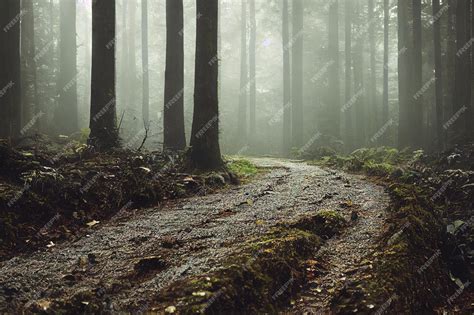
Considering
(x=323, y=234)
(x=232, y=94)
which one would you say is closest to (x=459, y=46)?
(x=323, y=234)

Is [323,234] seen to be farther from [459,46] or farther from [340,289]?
[459,46]

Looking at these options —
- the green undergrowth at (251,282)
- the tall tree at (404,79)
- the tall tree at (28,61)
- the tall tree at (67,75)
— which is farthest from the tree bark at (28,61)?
the green undergrowth at (251,282)

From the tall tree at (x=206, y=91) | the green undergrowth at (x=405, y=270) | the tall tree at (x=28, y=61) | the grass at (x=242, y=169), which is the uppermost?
the tall tree at (x=28, y=61)

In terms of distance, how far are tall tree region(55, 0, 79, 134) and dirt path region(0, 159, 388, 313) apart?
19579mm

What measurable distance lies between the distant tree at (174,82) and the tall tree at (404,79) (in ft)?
40.5

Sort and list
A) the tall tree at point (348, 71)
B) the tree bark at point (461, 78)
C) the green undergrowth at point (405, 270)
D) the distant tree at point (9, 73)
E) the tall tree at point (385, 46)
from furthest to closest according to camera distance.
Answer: the tall tree at point (348, 71), the tall tree at point (385, 46), the tree bark at point (461, 78), the distant tree at point (9, 73), the green undergrowth at point (405, 270)

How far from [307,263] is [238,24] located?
39219 millimetres

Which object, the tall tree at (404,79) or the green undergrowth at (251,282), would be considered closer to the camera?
the green undergrowth at (251,282)

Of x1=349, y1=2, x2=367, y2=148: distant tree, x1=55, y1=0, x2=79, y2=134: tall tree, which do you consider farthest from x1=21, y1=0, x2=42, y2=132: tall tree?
x1=349, y1=2, x2=367, y2=148: distant tree

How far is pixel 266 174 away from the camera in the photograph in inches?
438

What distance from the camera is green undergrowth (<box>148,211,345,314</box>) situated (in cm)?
294

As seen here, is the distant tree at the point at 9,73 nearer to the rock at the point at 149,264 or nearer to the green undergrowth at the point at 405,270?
the rock at the point at 149,264

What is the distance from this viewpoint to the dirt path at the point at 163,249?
3.21 metres

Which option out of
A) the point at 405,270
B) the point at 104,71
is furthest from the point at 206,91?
the point at 405,270
